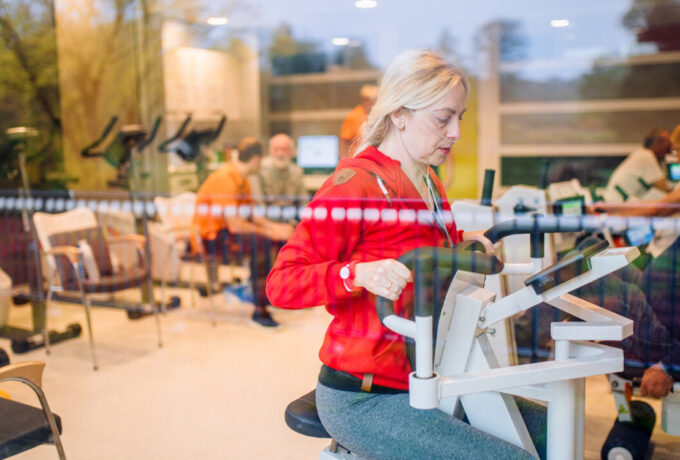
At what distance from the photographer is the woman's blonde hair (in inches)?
45.3

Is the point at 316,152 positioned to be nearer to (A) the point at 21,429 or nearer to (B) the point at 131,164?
(B) the point at 131,164

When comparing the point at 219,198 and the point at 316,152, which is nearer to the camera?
the point at 219,198

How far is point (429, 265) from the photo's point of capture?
1017 millimetres

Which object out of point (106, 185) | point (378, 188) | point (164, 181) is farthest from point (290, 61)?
point (378, 188)

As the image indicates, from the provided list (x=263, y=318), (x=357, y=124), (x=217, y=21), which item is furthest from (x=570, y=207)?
(x=217, y=21)

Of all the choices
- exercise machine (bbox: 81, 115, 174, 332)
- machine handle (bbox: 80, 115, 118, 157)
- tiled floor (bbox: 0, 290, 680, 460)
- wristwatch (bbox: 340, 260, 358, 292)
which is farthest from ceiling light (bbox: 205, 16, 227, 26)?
wristwatch (bbox: 340, 260, 358, 292)

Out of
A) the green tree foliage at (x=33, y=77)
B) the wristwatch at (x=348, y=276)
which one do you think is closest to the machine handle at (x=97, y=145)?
the green tree foliage at (x=33, y=77)

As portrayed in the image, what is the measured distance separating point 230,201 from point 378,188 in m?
2.96

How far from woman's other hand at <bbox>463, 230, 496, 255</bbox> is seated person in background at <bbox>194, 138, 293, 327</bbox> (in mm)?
2695

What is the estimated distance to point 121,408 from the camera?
2.52 metres

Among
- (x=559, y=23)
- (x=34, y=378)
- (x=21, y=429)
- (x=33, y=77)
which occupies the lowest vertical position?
(x=21, y=429)

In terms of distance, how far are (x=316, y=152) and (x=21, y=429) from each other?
414cm

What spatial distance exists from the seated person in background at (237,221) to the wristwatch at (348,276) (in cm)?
285

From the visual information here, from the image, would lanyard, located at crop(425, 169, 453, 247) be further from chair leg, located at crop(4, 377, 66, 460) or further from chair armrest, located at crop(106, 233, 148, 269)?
chair armrest, located at crop(106, 233, 148, 269)
